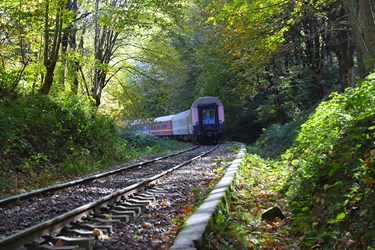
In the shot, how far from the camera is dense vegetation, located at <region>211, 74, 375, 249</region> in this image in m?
4.80

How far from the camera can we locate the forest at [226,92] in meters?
5.90

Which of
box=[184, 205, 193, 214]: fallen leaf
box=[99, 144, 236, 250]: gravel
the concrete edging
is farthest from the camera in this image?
box=[184, 205, 193, 214]: fallen leaf

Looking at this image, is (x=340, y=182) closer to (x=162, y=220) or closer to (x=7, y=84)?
(x=162, y=220)

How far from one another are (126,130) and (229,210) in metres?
25.6

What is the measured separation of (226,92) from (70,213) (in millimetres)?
30620

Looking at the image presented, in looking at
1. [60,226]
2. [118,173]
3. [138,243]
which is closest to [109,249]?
[138,243]

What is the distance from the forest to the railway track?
1596 millimetres

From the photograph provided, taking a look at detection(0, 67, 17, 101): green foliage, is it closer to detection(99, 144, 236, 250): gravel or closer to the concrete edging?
detection(99, 144, 236, 250): gravel

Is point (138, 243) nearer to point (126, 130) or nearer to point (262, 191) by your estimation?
point (262, 191)

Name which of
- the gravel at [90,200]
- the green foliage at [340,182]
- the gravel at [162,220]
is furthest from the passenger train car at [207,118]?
the green foliage at [340,182]

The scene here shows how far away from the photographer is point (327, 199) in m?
5.79

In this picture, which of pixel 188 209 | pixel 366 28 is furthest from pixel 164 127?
pixel 188 209

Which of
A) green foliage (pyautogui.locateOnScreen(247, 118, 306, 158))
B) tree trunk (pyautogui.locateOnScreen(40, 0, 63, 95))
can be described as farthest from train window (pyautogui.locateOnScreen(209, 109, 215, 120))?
tree trunk (pyautogui.locateOnScreen(40, 0, 63, 95))

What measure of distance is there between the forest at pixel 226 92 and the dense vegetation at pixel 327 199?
25 mm
